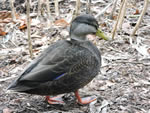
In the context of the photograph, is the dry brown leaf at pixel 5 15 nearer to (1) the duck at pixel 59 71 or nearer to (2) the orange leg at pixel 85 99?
(1) the duck at pixel 59 71

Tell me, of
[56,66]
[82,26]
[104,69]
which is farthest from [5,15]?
[56,66]

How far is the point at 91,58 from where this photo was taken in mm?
2893

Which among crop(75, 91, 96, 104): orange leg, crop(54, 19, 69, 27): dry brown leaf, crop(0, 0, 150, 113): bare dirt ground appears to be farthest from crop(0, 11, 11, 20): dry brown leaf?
crop(75, 91, 96, 104): orange leg

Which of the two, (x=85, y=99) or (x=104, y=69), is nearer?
(x=85, y=99)

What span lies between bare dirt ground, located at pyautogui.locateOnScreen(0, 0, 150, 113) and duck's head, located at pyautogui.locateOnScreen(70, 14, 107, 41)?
0.78m

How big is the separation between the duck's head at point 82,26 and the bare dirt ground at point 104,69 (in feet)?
2.56

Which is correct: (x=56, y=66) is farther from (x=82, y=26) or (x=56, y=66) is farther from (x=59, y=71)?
(x=82, y=26)

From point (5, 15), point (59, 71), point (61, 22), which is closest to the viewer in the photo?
point (59, 71)

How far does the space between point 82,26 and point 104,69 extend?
101 cm

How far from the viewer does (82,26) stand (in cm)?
307

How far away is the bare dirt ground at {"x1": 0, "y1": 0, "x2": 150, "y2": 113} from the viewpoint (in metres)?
3.02

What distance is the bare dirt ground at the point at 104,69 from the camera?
9.91 ft

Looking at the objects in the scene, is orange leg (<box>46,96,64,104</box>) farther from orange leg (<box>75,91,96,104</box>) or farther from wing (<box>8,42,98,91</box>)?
wing (<box>8,42,98,91</box>)

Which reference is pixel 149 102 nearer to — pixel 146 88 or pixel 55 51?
pixel 146 88
